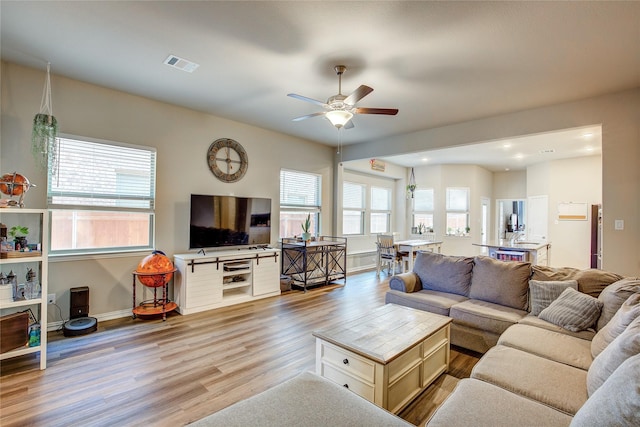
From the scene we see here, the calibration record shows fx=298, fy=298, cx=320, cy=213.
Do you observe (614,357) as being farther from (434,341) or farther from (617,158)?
(617,158)

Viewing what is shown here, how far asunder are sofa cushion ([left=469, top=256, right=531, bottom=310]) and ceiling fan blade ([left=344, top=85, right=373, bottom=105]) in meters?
2.37

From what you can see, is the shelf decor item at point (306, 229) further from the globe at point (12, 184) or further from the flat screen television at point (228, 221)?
the globe at point (12, 184)

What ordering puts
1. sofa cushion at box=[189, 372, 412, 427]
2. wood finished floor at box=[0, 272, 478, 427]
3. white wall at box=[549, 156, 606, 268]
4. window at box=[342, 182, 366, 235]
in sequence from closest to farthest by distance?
sofa cushion at box=[189, 372, 412, 427] → wood finished floor at box=[0, 272, 478, 427] → white wall at box=[549, 156, 606, 268] → window at box=[342, 182, 366, 235]

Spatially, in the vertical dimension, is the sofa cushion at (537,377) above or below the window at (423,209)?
below

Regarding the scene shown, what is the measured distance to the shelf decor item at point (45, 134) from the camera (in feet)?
10.5

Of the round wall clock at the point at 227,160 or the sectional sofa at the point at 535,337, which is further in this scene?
the round wall clock at the point at 227,160

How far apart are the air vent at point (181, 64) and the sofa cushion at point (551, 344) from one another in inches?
153

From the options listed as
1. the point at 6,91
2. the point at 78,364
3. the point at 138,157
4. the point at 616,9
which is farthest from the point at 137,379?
the point at 616,9

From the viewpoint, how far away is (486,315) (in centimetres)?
294

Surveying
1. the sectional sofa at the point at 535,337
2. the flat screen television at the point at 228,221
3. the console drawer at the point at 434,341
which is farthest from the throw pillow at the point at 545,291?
the flat screen television at the point at 228,221

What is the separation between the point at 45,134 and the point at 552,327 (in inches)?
210

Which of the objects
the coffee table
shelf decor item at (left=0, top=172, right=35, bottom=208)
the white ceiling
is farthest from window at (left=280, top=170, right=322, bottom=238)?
shelf decor item at (left=0, top=172, right=35, bottom=208)

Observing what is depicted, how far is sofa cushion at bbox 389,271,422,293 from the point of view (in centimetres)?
371

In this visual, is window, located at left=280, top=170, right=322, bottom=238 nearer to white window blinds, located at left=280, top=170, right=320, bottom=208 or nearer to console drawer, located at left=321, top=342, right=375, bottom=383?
white window blinds, located at left=280, top=170, right=320, bottom=208
